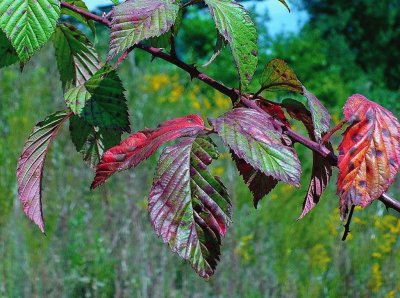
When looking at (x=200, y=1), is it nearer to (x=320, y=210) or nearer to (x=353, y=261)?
(x=353, y=261)

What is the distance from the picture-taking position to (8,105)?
5.01 metres

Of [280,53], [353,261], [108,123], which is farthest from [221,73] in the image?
[108,123]

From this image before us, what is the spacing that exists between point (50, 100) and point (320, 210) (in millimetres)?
1874

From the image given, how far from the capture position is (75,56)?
26.2 inches

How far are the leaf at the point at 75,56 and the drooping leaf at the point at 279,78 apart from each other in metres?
0.17

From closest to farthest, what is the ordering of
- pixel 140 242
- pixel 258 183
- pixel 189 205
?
pixel 189 205
pixel 258 183
pixel 140 242

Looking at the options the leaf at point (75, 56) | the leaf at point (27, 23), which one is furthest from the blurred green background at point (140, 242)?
the leaf at point (27, 23)

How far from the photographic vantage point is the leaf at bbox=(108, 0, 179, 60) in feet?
1.60

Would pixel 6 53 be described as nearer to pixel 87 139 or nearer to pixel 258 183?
pixel 87 139

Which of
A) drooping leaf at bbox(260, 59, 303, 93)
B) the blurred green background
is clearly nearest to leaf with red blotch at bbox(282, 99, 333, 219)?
drooping leaf at bbox(260, 59, 303, 93)

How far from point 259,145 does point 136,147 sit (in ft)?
0.26

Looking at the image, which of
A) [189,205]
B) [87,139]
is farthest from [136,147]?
[87,139]

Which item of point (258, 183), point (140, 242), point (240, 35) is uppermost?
point (240, 35)

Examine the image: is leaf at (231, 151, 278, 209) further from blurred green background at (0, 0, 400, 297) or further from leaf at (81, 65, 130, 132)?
blurred green background at (0, 0, 400, 297)
